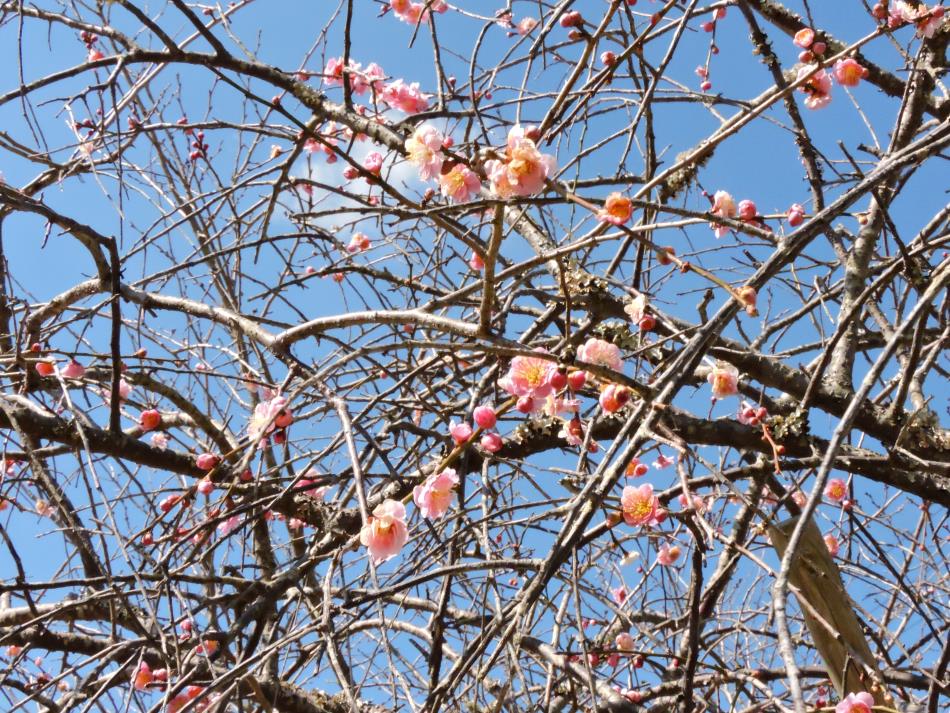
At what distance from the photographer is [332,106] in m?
2.40

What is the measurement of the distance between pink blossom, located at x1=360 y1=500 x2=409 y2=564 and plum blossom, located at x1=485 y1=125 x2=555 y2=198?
491 mm

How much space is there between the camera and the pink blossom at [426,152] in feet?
4.78

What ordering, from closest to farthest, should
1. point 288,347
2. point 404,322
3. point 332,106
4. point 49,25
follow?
point 404,322 < point 288,347 < point 49,25 < point 332,106

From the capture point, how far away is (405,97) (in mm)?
2455

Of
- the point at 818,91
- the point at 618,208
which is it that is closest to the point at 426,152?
the point at 618,208

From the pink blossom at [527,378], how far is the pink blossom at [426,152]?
346 millimetres

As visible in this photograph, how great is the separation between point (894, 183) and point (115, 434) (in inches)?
78.5

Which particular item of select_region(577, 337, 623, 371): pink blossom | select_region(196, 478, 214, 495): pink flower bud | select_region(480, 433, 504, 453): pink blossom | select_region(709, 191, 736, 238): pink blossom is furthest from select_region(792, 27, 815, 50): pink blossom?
select_region(196, 478, 214, 495): pink flower bud

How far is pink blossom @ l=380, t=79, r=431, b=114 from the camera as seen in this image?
2.45 metres

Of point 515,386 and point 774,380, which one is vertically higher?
point 774,380

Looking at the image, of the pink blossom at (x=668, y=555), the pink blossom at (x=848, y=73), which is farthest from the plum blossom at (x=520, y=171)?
the pink blossom at (x=668, y=555)

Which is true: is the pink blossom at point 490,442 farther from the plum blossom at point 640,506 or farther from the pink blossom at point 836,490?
the pink blossom at point 836,490

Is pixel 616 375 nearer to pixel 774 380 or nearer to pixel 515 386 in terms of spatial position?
pixel 515 386

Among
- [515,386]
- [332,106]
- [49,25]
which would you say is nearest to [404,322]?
[515,386]
